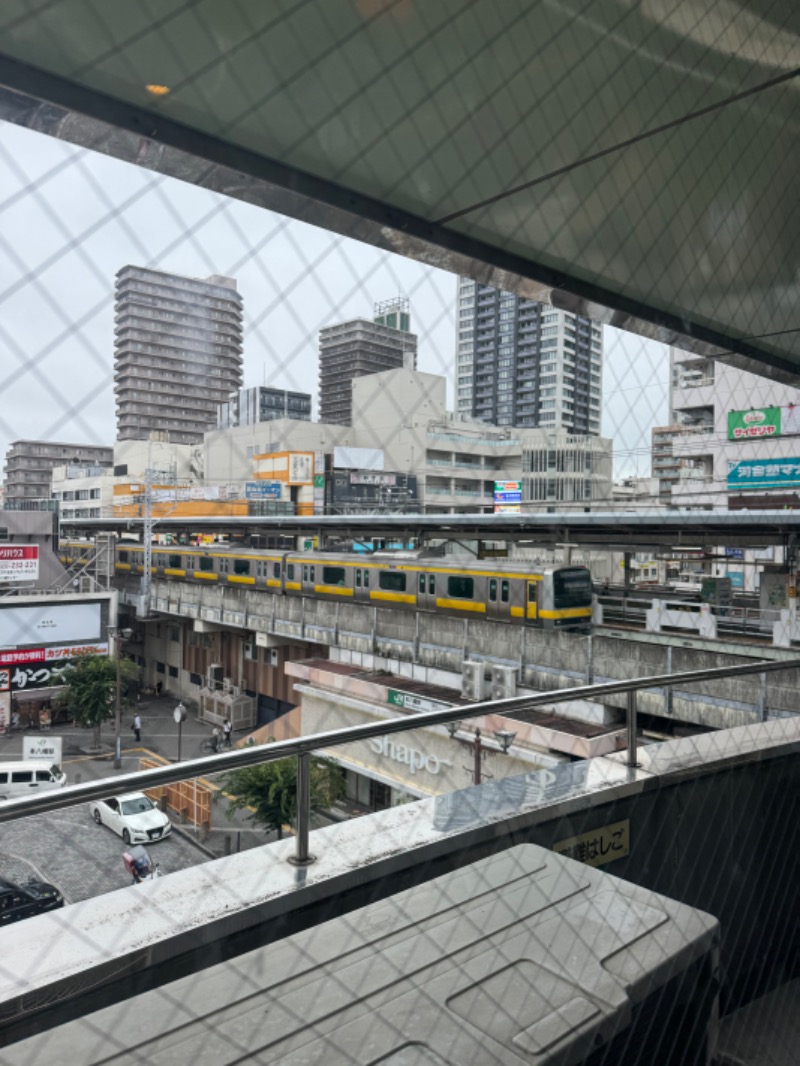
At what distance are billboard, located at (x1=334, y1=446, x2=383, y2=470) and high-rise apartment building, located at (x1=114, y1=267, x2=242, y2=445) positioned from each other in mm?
296

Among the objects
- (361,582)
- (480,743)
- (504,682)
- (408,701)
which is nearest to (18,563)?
(480,743)

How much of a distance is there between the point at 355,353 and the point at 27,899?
2.89ft

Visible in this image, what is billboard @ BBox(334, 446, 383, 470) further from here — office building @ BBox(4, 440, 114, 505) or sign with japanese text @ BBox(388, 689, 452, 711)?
sign with japanese text @ BBox(388, 689, 452, 711)

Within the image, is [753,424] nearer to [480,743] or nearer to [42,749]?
[480,743]

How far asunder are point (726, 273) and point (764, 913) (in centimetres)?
157

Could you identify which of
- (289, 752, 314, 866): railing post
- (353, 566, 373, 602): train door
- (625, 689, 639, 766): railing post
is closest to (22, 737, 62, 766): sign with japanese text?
(289, 752, 314, 866): railing post

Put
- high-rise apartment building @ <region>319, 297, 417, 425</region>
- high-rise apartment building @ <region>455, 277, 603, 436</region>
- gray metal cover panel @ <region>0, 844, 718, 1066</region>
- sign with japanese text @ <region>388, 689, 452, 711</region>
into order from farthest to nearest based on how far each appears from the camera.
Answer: sign with japanese text @ <region>388, 689, 452, 711</region>, high-rise apartment building @ <region>455, 277, 603, 436</region>, high-rise apartment building @ <region>319, 297, 417, 425</region>, gray metal cover panel @ <region>0, 844, 718, 1066</region>

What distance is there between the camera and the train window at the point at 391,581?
8.27 meters

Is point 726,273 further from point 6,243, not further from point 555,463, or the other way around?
point 6,243

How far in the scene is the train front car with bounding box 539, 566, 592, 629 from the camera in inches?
271

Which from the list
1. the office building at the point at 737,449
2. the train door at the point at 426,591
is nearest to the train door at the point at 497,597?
the train door at the point at 426,591

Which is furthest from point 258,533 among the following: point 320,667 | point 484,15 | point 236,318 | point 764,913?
point 320,667

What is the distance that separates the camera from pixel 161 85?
0.83 meters

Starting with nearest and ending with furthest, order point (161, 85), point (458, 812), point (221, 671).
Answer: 1. point (161, 85)
2. point (458, 812)
3. point (221, 671)
